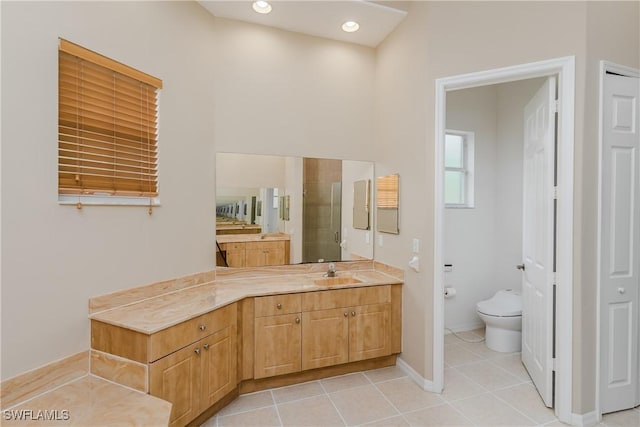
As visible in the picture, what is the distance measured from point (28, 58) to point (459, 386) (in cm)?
356

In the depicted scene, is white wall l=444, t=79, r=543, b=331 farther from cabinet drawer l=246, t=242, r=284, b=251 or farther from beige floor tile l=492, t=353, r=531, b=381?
cabinet drawer l=246, t=242, r=284, b=251

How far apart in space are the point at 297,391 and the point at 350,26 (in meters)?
3.22

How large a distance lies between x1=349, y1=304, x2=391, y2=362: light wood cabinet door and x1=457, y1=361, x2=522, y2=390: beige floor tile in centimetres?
74

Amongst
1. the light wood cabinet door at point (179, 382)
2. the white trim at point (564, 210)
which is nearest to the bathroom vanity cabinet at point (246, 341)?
the light wood cabinet door at point (179, 382)

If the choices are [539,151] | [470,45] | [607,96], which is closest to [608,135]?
[607,96]

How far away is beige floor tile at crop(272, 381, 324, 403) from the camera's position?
2535 millimetres

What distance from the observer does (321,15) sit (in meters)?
2.89

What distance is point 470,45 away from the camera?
2.47 metres

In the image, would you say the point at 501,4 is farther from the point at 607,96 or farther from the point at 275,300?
the point at 275,300

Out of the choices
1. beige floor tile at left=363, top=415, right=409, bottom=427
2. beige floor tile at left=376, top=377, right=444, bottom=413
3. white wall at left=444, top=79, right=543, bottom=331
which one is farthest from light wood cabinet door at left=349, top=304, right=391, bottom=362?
white wall at left=444, top=79, right=543, bottom=331

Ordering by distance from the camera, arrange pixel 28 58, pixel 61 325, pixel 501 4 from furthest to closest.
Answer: pixel 501 4 → pixel 61 325 → pixel 28 58

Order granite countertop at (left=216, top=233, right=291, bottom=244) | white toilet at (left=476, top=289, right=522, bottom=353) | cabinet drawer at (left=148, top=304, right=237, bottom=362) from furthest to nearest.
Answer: white toilet at (left=476, top=289, right=522, bottom=353) → granite countertop at (left=216, top=233, right=291, bottom=244) → cabinet drawer at (left=148, top=304, right=237, bottom=362)

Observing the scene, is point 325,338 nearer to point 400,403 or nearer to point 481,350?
point 400,403

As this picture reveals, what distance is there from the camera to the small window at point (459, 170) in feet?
12.7
